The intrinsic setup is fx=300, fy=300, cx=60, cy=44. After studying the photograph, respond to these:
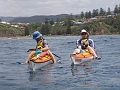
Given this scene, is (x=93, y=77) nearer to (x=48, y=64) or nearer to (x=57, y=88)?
(x=57, y=88)

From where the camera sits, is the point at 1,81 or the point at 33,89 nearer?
the point at 33,89

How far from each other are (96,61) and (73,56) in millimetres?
2200

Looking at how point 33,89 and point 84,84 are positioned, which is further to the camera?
point 84,84

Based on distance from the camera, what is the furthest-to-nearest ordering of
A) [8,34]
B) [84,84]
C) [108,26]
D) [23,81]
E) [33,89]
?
1. [8,34]
2. [108,26]
3. [23,81]
4. [84,84]
5. [33,89]

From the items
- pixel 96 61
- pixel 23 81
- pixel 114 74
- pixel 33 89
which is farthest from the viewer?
pixel 96 61

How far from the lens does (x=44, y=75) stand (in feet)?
Answer: 43.7

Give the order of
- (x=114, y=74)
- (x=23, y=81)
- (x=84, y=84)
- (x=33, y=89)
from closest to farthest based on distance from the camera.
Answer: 1. (x=33, y=89)
2. (x=84, y=84)
3. (x=23, y=81)
4. (x=114, y=74)

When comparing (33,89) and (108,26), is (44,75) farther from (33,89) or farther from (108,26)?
(108,26)

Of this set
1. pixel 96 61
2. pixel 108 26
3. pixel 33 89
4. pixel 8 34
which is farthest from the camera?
pixel 8 34

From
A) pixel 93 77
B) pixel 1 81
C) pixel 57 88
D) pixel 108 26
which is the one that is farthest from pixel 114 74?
pixel 108 26

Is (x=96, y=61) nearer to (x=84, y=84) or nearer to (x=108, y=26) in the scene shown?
(x=84, y=84)

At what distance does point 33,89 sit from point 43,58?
5837mm

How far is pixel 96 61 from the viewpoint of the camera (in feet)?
60.0

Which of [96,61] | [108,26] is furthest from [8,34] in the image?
[96,61]
